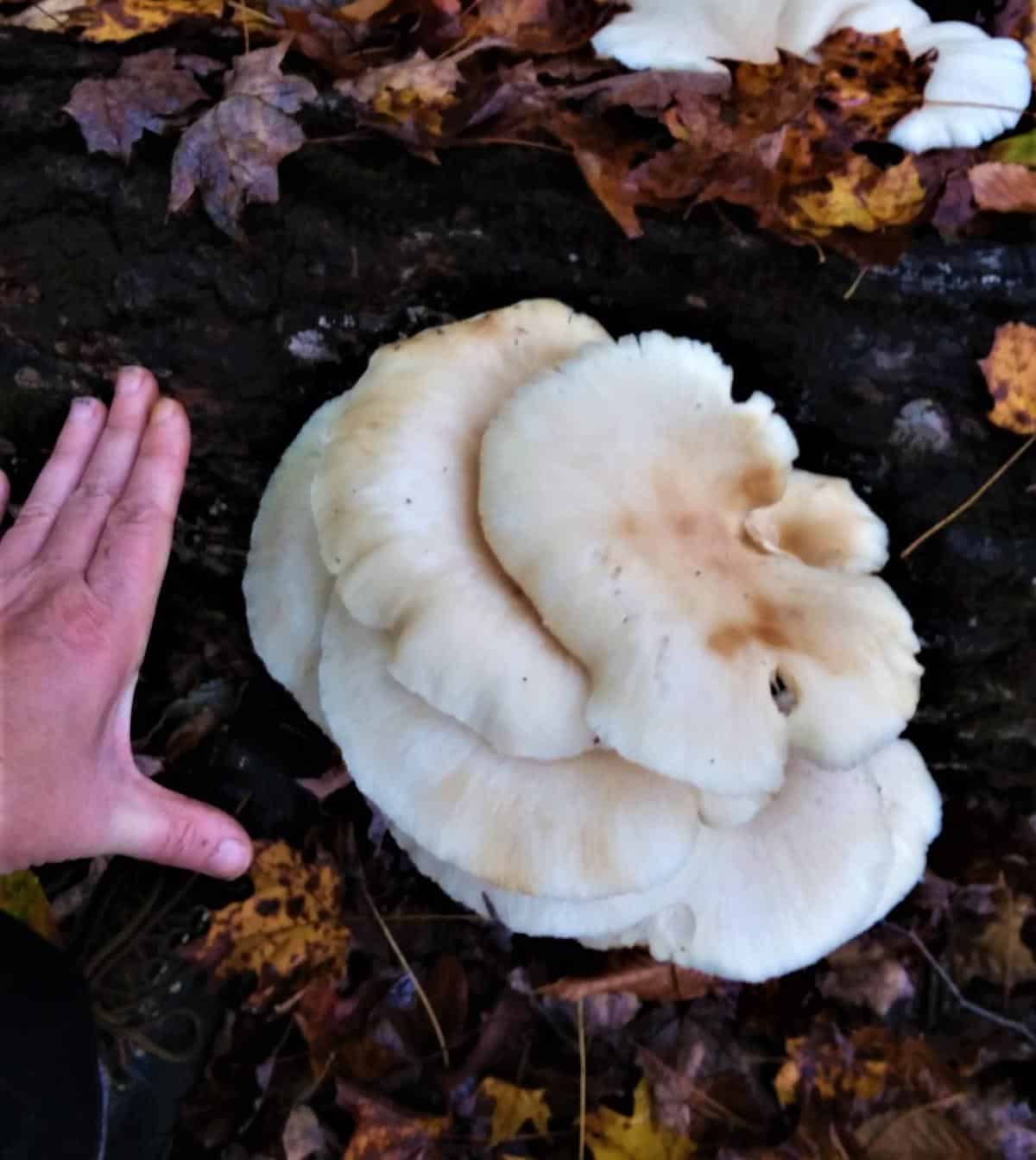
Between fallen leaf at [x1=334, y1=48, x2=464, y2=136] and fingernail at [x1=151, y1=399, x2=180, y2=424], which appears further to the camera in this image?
fingernail at [x1=151, y1=399, x2=180, y2=424]

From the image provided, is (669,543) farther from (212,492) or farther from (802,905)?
(212,492)

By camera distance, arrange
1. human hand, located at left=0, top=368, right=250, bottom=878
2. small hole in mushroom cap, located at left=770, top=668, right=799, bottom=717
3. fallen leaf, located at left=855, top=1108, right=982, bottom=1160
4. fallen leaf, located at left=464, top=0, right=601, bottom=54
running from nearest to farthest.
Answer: small hole in mushroom cap, located at left=770, top=668, right=799, bottom=717
human hand, located at left=0, top=368, right=250, bottom=878
fallen leaf, located at left=464, top=0, right=601, bottom=54
fallen leaf, located at left=855, top=1108, right=982, bottom=1160

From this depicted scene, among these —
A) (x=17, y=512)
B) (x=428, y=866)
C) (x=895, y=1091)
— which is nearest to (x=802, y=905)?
(x=428, y=866)

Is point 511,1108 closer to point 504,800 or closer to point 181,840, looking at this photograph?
point 181,840

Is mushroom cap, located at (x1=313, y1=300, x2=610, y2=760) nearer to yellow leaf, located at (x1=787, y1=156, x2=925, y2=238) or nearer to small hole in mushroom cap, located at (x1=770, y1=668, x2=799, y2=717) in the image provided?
small hole in mushroom cap, located at (x1=770, y1=668, x2=799, y2=717)

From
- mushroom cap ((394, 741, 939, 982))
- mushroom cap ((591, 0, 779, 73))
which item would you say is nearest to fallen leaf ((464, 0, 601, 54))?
mushroom cap ((591, 0, 779, 73))

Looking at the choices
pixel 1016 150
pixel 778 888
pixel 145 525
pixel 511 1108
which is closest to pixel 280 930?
pixel 511 1108
